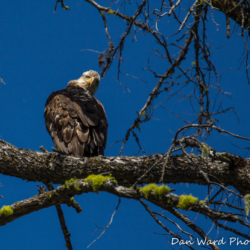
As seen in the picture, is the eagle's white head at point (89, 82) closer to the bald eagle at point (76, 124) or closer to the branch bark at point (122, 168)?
the bald eagle at point (76, 124)

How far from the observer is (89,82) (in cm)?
737

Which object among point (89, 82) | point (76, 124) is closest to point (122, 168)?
point (76, 124)

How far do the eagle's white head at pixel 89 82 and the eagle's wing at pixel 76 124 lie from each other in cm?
190

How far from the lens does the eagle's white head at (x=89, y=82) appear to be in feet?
24.2

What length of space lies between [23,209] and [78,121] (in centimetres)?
205

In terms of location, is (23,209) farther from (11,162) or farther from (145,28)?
(145,28)

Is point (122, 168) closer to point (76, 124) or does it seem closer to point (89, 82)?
point (76, 124)

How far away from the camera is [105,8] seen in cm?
406

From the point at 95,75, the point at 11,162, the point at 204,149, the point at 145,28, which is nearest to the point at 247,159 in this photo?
the point at 204,149

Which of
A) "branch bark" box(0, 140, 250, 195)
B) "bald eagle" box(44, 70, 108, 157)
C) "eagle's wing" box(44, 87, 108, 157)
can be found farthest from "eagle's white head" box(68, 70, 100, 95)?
"branch bark" box(0, 140, 250, 195)

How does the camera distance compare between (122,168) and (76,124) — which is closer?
(122,168)

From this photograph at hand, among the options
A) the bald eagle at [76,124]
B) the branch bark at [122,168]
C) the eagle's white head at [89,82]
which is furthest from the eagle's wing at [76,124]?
the eagle's white head at [89,82]

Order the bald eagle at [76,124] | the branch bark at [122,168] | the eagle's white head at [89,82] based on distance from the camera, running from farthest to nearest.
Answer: the eagle's white head at [89,82] < the bald eagle at [76,124] < the branch bark at [122,168]

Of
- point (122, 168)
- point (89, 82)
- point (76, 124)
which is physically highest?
point (89, 82)
